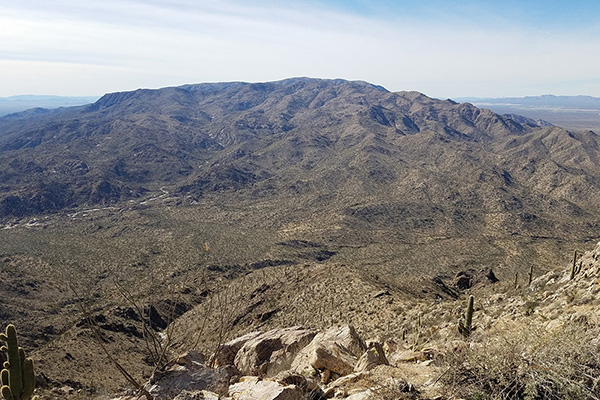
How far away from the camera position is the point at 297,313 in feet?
Result: 81.7

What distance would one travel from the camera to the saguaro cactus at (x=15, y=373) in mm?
6762

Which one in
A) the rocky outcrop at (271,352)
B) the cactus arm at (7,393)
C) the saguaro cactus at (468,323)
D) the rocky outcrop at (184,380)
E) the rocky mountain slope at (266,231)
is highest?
the cactus arm at (7,393)

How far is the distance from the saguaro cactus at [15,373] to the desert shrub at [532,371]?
7313 mm

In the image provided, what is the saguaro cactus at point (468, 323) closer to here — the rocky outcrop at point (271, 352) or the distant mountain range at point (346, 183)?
the rocky outcrop at point (271, 352)

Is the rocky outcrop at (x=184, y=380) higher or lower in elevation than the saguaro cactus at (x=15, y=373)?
lower

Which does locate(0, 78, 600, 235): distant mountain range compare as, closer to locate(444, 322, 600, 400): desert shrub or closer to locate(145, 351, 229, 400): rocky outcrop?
locate(145, 351, 229, 400): rocky outcrop

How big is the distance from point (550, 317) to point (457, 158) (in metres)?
91.8

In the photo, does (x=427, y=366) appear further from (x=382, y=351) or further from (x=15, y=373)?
(x=15, y=373)

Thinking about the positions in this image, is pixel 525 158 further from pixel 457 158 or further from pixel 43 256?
pixel 43 256

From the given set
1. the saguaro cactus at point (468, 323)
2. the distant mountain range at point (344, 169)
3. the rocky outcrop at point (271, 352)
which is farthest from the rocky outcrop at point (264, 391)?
the distant mountain range at point (344, 169)

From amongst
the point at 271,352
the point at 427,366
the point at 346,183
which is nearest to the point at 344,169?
the point at 346,183

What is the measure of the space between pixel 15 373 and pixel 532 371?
851 centimetres

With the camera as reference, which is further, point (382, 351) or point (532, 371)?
point (382, 351)

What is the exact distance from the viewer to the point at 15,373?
679 centimetres
